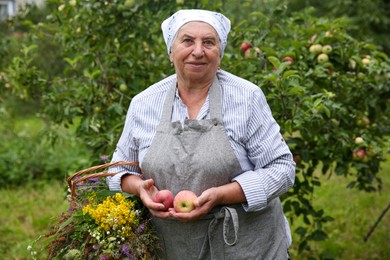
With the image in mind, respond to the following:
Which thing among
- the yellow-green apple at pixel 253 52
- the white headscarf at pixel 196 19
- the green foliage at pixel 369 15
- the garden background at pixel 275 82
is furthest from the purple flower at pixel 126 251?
the green foliage at pixel 369 15

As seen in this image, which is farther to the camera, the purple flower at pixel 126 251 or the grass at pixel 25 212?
the grass at pixel 25 212

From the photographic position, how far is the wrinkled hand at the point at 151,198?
1.96 meters

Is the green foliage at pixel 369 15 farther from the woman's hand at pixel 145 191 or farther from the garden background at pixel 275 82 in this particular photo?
the woman's hand at pixel 145 191

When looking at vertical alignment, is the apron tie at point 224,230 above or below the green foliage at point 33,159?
above

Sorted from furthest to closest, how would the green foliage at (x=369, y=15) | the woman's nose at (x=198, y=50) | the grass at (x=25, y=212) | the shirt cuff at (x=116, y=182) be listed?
the green foliage at (x=369, y=15) < the grass at (x=25, y=212) < the shirt cuff at (x=116, y=182) < the woman's nose at (x=198, y=50)

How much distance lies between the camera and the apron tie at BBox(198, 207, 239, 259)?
197 cm

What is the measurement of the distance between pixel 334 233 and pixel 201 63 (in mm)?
3129

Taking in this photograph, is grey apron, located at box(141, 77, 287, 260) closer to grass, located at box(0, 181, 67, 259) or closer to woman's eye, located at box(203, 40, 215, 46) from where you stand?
woman's eye, located at box(203, 40, 215, 46)

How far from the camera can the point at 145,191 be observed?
6.68ft

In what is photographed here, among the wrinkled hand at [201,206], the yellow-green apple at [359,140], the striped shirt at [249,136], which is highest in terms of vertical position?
the striped shirt at [249,136]

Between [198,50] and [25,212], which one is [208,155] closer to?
[198,50]

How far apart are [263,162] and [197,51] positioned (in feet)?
1.45

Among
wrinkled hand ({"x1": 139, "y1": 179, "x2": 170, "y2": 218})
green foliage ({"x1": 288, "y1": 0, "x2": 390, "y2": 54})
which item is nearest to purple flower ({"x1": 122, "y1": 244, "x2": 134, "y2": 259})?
Result: wrinkled hand ({"x1": 139, "y1": 179, "x2": 170, "y2": 218})

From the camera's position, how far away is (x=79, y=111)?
136 inches
